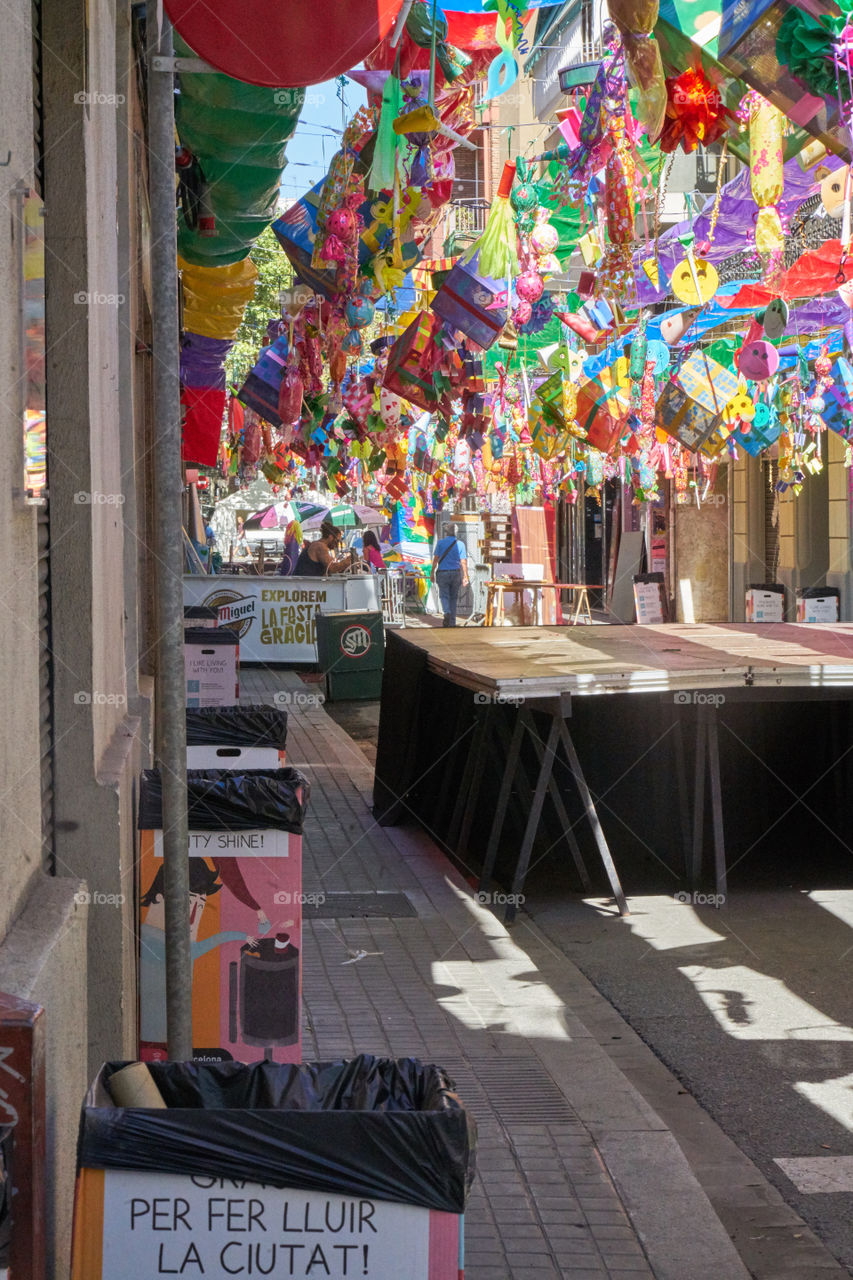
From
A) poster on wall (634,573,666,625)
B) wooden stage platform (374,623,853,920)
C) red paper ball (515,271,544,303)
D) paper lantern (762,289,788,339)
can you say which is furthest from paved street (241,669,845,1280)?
poster on wall (634,573,666,625)

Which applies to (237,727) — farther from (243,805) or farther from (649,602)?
(649,602)

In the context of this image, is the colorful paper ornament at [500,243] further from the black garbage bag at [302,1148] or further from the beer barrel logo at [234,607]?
the beer barrel logo at [234,607]

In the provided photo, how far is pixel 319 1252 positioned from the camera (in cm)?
225

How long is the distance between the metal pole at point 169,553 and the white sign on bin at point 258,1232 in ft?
2.27

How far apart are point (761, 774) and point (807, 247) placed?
12218mm

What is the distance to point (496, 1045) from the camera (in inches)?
231

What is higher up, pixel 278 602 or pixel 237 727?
pixel 278 602

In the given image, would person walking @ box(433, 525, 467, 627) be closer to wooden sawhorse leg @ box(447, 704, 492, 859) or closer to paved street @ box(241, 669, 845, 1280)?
wooden sawhorse leg @ box(447, 704, 492, 859)

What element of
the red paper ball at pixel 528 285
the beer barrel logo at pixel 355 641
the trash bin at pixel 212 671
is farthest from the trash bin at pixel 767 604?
the trash bin at pixel 212 671

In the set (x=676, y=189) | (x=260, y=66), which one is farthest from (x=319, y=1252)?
(x=676, y=189)

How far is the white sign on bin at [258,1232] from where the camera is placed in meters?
2.23

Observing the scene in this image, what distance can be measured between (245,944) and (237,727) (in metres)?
1.79

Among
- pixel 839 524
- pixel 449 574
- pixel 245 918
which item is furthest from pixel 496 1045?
pixel 449 574

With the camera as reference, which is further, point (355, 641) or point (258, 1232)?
point (355, 641)
